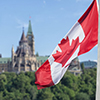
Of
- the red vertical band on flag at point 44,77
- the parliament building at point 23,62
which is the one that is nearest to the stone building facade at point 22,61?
the parliament building at point 23,62

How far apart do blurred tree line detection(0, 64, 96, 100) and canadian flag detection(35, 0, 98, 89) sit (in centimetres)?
8743

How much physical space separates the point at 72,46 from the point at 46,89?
101 metres

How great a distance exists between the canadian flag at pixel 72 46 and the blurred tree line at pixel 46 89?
287 ft

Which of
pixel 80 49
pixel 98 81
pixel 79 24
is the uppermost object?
pixel 79 24

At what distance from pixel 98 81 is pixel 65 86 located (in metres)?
112

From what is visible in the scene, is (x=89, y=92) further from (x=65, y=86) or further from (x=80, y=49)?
(x=80, y=49)

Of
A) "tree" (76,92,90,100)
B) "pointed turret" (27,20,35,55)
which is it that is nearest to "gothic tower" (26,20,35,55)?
"pointed turret" (27,20,35,55)

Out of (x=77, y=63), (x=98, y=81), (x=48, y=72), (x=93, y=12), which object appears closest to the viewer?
(x=98, y=81)

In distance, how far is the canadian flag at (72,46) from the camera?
8.84 m

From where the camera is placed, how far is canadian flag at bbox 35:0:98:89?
8844mm

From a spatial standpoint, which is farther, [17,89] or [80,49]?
[17,89]

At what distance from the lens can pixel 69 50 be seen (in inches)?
385

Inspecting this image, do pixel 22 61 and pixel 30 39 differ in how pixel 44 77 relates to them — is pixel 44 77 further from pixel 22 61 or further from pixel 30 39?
pixel 30 39

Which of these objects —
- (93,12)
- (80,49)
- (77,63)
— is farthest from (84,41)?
(77,63)
